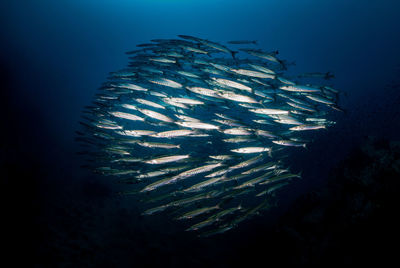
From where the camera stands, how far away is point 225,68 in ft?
19.8

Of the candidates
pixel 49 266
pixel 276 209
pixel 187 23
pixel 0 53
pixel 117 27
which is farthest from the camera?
pixel 117 27

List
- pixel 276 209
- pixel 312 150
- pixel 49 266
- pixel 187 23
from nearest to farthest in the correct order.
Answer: pixel 49 266 → pixel 276 209 → pixel 312 150 → pixel 187 23

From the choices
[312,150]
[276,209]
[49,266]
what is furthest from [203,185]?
[312,150]

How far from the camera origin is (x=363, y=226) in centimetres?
415

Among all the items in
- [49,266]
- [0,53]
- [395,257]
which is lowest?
[49,266]

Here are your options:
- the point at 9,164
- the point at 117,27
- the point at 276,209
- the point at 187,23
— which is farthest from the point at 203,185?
the point at 117,27

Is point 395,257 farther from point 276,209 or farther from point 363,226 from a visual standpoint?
point 276,209

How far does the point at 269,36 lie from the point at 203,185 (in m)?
95.8

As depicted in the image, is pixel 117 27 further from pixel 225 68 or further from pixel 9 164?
pixel 225 68

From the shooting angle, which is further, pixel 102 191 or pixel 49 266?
pixel 102 191

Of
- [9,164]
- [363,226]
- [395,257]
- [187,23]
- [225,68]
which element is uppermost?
[187,23]

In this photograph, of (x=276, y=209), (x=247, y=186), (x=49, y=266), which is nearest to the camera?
(x=49, y=266)

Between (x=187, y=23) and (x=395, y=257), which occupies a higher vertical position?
(x=187, y=23)

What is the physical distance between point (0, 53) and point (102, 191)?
28.6 m
